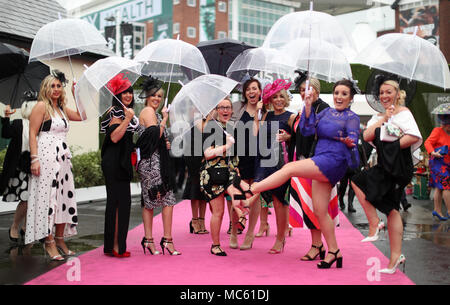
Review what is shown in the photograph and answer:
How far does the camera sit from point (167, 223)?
5.62m

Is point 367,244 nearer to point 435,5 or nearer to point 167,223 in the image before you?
point 167,223

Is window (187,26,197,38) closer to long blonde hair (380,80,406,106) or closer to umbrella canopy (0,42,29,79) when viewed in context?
umbrella canopy (0,42,29,79)

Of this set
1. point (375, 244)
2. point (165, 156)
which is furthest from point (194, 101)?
point (375, 244)

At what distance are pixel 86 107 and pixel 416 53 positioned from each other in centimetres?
331

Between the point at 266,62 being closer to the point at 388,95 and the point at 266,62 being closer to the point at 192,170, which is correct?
the point at 388,95

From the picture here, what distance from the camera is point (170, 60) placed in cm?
588

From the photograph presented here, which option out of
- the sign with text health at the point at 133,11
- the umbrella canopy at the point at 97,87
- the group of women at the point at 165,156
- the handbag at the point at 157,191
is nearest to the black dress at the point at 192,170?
the group of women at the point at 165,156

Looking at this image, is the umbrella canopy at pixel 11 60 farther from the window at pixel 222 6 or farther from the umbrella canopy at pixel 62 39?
the window at pixel 222 6

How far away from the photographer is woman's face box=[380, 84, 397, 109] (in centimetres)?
477

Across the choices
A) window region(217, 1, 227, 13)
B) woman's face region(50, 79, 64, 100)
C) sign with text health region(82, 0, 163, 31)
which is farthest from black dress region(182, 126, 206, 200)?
window region(217, 1, 227, 13)

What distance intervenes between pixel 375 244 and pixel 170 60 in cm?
340

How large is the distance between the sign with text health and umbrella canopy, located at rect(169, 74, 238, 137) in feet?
207
